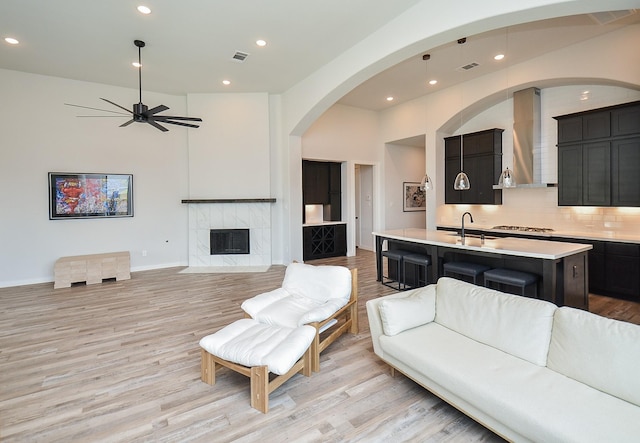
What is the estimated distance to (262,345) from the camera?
2.41 m

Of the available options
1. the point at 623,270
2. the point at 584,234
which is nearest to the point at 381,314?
the point at 623,270

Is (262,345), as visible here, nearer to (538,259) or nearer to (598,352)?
(598,352)

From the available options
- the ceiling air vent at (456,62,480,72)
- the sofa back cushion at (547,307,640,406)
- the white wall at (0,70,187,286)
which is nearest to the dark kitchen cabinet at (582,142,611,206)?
the ceiling air vent at (456,62,480,72)

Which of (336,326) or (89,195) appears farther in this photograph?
(89,195)

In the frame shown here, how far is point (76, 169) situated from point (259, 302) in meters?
5.20

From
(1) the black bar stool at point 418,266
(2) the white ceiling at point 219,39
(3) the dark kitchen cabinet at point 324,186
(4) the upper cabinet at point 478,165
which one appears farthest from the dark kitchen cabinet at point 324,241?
(2) the white ceiling at point 219,39

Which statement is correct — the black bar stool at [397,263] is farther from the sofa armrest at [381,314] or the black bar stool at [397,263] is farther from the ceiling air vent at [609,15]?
the ceiling air vent at [609,15]

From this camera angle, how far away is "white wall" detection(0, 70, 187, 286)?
5.53m

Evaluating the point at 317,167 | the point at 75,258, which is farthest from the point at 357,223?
the point at 75,258

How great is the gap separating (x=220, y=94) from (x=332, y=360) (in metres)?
6.04

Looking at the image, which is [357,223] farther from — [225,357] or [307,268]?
[225,357]

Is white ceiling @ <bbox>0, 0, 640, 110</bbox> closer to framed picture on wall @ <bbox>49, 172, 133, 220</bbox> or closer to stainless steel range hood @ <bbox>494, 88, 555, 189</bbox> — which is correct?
stainless steel range hood @ <bbox>494, 88, 555, 189</bbox>

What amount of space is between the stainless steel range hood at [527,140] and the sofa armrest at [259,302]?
15.8ft

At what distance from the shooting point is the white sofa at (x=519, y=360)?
158cm
